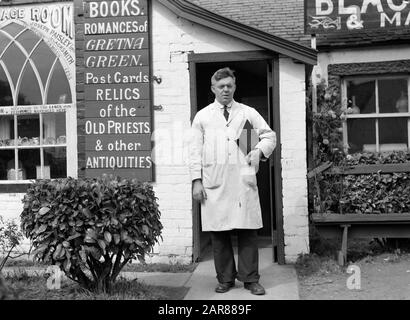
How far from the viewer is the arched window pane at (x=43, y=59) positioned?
6.79 meters

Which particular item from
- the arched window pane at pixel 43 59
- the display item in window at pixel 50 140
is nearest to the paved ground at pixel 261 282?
the display item in window at pixel 50 140

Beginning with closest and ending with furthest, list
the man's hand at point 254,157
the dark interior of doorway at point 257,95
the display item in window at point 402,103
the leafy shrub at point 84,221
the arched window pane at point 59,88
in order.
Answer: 1. the leafy shrub at point 84,221
2. the man's hand at point 254,157
3. the arched window pane at point 59,88
4. the display item in window at point 402,103
5. the dark interior of doorway at point 257,95

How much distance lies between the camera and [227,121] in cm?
498

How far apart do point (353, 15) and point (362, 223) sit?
288cm

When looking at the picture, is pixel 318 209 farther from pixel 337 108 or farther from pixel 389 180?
pixel 337 108

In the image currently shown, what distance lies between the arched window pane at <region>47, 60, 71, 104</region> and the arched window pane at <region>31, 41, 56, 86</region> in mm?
101

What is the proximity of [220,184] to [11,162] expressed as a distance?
142 inches

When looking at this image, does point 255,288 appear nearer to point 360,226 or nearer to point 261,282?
point 261,282

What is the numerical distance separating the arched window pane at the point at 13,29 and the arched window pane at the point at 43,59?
40 cm

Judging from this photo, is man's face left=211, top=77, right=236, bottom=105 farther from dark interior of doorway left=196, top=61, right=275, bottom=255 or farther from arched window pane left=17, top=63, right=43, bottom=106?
arched window pane left=17, top=63, right=43, bottom=106

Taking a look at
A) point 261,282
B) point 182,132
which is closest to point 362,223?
point 261,282

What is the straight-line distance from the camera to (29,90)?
6887 mm

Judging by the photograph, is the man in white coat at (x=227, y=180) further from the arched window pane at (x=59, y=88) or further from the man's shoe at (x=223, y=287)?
the arched window pane at (x=59, y=88)

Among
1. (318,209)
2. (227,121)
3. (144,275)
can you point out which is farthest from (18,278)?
(318,209)
